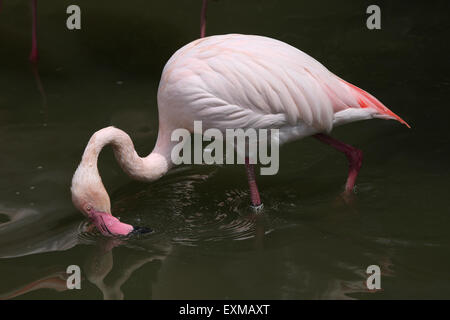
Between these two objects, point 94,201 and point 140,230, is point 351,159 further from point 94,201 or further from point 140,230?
point 94,201

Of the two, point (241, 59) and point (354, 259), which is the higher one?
point (241, 59)

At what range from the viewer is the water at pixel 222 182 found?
4211 millimetres

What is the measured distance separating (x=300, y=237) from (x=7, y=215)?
183 cm

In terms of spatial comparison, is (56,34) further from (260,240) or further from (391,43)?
(260,240)

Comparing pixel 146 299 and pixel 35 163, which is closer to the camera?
pixel 146 299

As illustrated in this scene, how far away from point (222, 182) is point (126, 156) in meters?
0.95

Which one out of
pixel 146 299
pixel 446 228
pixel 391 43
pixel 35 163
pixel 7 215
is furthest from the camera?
pixel 391 43

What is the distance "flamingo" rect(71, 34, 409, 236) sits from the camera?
4.51 meters

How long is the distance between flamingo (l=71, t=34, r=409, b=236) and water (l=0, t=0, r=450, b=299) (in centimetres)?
38

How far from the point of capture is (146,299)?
402 centimetres

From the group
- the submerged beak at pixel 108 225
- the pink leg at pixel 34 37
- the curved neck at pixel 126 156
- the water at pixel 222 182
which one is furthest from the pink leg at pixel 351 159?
the pink leg at pixel 34 37

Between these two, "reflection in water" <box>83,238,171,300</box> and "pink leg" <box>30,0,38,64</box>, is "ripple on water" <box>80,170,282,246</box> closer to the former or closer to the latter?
"reflection in water" <box>83,238,171,300</box>

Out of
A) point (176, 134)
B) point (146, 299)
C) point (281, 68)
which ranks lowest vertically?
point (146, 299)

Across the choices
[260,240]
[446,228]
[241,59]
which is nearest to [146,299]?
[260,240]
